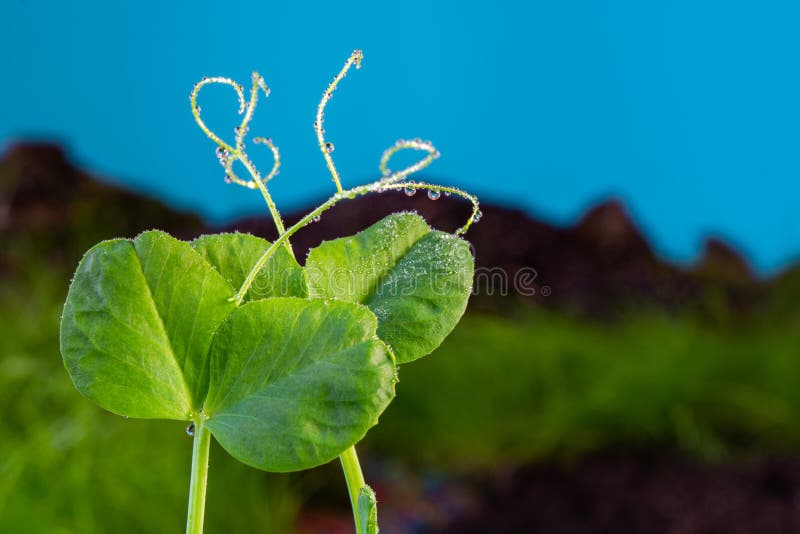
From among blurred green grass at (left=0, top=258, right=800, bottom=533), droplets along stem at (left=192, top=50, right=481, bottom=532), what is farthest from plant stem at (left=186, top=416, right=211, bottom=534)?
blurred green grass at (left=0, top=258, right=800, bottom=533)

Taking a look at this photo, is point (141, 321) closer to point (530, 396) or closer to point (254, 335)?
point (254, 335)

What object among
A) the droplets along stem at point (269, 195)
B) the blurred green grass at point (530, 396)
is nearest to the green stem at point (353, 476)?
the droplets along stem at point (269, 195)

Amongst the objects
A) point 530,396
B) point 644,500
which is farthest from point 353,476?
point 530,396

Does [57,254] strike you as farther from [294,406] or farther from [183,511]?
[294,406]

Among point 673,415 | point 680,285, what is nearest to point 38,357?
point 673,415

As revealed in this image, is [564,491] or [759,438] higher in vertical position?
[759,438]

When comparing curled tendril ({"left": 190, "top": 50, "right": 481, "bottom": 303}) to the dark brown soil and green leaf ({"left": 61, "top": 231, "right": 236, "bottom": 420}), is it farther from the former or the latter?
the dark brown soil

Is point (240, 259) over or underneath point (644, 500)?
over
